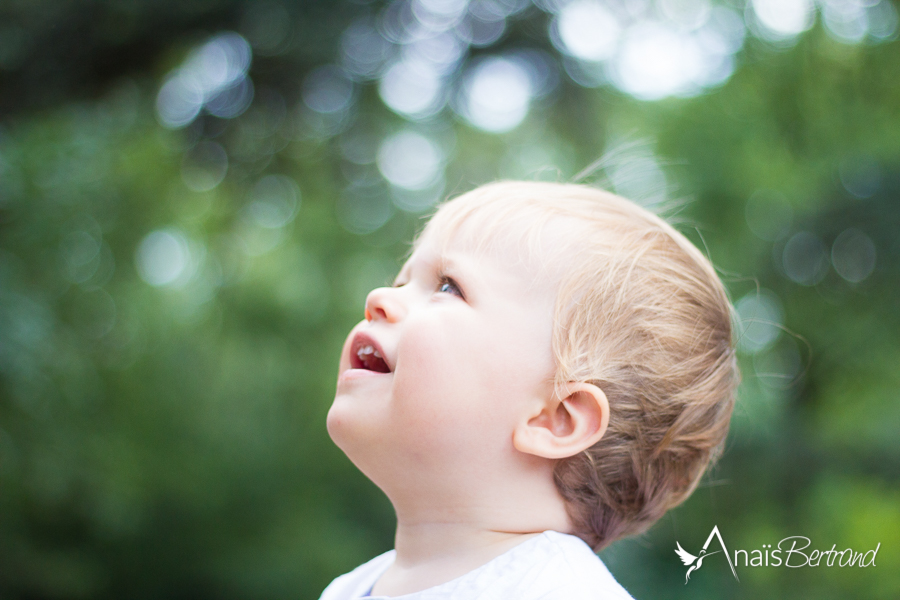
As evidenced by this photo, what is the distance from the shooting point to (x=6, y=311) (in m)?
1.50

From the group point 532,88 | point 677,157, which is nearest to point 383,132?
point 532,88

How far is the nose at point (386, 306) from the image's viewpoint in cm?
67

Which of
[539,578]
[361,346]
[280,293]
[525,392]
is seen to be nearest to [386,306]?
[361,346]

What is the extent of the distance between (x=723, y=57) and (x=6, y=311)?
2.23m

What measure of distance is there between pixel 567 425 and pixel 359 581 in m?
0.32

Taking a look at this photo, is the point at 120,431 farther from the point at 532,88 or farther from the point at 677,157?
the point at 677,157

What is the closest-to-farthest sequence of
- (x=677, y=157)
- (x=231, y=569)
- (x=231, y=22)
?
1. (x=231, y=22)
2. (x=677, y=157)
3. (x=231, y=569)

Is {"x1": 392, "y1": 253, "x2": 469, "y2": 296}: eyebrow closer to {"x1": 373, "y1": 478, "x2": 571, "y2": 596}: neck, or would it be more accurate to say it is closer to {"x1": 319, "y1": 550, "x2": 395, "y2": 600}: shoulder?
{"x1": 373, "y1": 478, "x2": 571, "y2": 596}: neck

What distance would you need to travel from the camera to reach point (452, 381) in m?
0.62

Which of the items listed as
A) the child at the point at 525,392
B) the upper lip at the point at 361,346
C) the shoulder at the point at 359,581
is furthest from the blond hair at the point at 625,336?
the shoulder at the point at 359,581

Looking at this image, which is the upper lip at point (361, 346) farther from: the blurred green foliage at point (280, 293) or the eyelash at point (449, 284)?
the blurred green foliage at point (280, 293)

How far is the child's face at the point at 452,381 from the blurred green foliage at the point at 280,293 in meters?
0.78

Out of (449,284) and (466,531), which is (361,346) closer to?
(449,284)

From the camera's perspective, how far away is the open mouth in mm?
696
